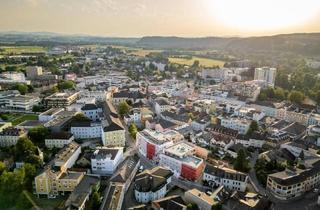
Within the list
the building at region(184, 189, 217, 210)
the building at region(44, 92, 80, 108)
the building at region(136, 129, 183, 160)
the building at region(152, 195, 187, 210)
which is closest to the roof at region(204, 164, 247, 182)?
the building at region(184, 189, 217, 210)

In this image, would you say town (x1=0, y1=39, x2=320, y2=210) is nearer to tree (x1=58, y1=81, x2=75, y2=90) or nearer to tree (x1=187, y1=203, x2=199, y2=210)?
tree (x1=187, y1=203, x2=199, y2=210)

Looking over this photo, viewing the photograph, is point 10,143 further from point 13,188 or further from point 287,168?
point 287,168

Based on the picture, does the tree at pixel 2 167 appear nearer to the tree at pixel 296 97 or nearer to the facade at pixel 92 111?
the facade at pixel 92 111

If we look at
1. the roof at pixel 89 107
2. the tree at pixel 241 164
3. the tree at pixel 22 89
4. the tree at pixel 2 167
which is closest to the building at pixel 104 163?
the tree at pixel 2 167

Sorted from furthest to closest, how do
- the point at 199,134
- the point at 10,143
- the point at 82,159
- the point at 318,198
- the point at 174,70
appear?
the point at 174,70 → the point at 199,134 → the point at 10,143 → the point at 82,159 → the point at 318,198

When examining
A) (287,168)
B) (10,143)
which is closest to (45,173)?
(10,143)
